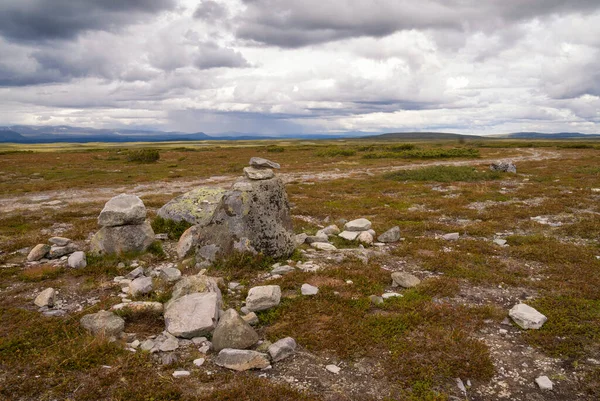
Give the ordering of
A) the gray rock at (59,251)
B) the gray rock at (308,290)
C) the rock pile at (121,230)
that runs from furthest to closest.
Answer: the gray rock at (59,251), the rock pile at (121,230), the gray rock at (308,290)

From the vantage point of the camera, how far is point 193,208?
18594 mm

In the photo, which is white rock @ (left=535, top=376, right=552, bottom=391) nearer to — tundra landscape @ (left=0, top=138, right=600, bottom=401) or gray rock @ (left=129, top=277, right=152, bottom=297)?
tundra landscape @ (left=0, top=138, right=600, bottom=401)

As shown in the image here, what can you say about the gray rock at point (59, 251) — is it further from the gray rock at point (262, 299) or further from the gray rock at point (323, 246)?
the gray rock at point (323, 246)

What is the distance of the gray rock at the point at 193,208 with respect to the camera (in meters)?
18.1

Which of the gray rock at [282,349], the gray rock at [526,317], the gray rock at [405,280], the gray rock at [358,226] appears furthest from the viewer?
the gray rock at [358,226]

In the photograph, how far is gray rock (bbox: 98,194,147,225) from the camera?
14352mm

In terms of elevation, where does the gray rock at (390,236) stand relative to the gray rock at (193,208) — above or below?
below

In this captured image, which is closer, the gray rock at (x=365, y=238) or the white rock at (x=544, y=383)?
the white rock at (x=544, y=383)

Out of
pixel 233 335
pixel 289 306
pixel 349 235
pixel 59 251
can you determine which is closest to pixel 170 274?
pixel 289 306

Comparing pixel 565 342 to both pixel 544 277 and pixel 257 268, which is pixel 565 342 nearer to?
pixel 544 277

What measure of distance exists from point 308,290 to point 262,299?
1.58m

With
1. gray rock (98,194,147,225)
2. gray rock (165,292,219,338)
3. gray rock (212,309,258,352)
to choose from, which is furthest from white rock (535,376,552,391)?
gray rock (98,194,147,225)

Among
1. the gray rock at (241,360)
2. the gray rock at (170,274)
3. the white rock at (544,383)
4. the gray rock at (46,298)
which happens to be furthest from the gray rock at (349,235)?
the gray rock at (46,298)

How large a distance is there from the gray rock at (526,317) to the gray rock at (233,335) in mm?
6544
